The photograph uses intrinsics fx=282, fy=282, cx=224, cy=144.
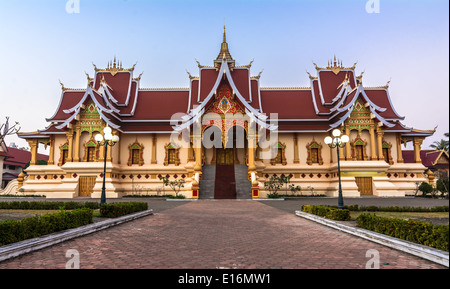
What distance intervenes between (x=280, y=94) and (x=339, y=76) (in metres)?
5.91

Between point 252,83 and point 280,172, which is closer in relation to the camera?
point 280,172

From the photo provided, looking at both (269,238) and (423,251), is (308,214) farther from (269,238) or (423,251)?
(423,251)

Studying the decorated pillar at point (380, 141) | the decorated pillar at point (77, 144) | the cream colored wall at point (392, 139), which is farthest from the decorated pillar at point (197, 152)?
the cream colored wall at point (392, 139)

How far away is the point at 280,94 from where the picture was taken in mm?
27531

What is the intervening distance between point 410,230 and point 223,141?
17.2m

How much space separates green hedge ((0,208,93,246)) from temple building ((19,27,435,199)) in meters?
13.0

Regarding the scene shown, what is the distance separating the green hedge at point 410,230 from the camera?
4.80 m

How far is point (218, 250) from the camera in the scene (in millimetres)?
5359

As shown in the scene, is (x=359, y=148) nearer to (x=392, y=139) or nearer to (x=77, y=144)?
(x=392, y=139)

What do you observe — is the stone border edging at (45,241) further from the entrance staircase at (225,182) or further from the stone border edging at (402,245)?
the entrance staircase at (225,182)

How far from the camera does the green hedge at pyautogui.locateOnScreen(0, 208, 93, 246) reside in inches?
204

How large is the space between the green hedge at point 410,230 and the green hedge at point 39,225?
715 cm

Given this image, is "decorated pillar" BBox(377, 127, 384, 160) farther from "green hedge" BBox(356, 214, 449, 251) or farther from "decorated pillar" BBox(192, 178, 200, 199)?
"green hedge" BBox(356, 214, 449, 251)
